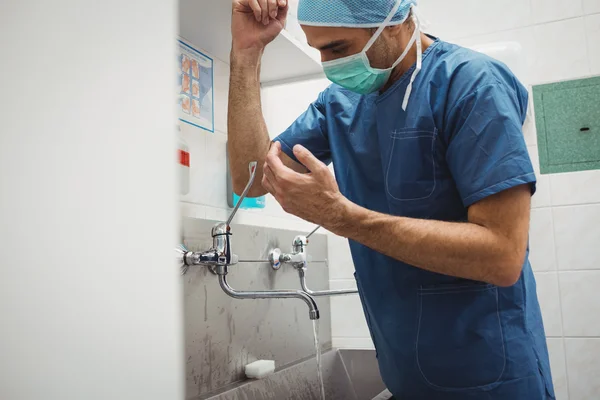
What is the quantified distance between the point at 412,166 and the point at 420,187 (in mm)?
46

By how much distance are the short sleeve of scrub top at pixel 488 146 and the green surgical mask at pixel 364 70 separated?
171 millimetres

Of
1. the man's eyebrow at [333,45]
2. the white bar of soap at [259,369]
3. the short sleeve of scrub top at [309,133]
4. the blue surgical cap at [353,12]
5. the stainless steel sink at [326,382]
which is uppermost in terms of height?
the blue surgical cap at [353,12]

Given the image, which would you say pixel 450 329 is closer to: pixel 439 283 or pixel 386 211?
pixel 439 283

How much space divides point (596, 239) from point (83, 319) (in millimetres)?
2119

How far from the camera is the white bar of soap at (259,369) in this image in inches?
58.9

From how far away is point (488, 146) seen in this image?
947 millimetres

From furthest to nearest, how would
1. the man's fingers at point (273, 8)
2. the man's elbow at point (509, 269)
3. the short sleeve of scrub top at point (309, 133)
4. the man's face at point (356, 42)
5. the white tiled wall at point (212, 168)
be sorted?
the white tiled wall at point (212, 168) → the short sleeve of scrub top at point (309, 133) → the man's fingers at point (273, 8) → the man's face at point (356, 42) → the man's elbow at point (509, 269)

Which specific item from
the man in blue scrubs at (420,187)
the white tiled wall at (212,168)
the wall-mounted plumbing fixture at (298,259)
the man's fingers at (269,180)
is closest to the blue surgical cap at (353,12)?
the man in blue scrubs at (420,187)

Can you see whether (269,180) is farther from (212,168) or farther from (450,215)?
(212,168)

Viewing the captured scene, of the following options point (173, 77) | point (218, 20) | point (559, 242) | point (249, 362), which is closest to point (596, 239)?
point (559, 242)

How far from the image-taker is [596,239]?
2.02m

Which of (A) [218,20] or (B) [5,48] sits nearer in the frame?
(B) [5,48]

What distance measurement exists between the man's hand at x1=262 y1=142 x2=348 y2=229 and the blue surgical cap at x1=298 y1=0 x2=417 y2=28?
33 cm

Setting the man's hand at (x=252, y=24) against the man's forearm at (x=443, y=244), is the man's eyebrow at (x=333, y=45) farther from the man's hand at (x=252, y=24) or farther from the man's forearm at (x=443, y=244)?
the man's forearm at (x=443, y=244)
